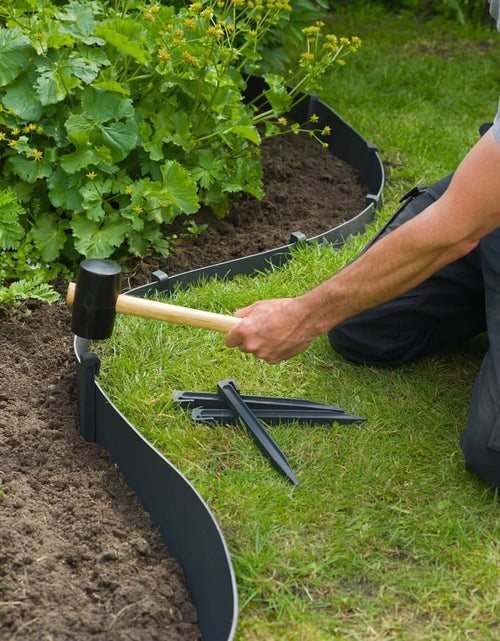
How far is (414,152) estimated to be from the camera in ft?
15.3

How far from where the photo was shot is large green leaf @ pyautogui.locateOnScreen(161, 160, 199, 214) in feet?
10.7

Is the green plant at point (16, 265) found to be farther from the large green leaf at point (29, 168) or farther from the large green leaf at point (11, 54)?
the large green leaf at point (11, 54)

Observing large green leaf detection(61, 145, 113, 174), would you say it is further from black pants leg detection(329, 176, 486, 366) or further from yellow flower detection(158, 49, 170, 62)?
black pants leg detection(329, 176, 486, 366)

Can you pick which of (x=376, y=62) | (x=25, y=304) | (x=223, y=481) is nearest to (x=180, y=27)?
(x=25, y=304)

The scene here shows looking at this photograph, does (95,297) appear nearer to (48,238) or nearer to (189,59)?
(48,238)

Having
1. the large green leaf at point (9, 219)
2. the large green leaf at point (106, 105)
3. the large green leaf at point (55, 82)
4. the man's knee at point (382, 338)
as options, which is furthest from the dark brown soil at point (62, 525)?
the man's knee at point (382, 338)

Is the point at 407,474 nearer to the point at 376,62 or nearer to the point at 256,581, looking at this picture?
the point at 256,581

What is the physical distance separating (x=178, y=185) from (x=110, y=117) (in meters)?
0.36

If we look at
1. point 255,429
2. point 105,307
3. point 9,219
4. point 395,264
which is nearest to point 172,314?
point 105,307

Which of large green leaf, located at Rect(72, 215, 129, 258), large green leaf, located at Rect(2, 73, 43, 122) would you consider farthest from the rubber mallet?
large green leaf, located at Rect(2, 73, 43, 122)

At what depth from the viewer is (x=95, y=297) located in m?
2.39

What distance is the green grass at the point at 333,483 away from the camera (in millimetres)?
2174

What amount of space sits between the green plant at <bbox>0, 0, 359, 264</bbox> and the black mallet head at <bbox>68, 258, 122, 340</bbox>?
30.0 inches

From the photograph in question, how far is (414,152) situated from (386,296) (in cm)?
249
